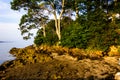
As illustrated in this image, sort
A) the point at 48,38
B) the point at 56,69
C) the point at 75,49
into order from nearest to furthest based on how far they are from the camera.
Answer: the point at 56,69 < the point at 75,49 < the point at 48,38

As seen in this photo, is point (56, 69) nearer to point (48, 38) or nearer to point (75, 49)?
point (75, 49)

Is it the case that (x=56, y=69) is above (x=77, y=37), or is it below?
below

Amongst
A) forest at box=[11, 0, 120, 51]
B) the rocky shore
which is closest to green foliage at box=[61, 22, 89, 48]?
forest at box=[11, 0, 120, 51]

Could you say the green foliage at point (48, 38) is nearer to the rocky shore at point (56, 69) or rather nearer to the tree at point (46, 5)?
the tree at point (46, 5)

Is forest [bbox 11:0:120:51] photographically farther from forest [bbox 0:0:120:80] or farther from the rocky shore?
the rocky shore

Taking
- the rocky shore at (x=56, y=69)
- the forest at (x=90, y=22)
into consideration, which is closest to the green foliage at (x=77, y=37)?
the forest at (x=90, y=22)

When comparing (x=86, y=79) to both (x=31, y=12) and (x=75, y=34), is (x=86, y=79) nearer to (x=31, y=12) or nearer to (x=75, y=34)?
(x=75, y=34)

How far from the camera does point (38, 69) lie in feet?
53.3

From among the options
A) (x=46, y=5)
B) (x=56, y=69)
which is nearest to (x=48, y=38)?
(x=46, y=5)

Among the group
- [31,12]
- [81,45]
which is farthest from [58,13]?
[81,45]

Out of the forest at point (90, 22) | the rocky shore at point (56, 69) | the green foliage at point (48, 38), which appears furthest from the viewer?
the green foliage at point (48, 38)

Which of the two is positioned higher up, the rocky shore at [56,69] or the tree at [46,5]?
the tree at [46,5]

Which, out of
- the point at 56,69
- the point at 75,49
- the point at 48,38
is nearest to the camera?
the point at 56,69

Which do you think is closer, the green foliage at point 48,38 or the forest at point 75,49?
the forest at point 75,49
